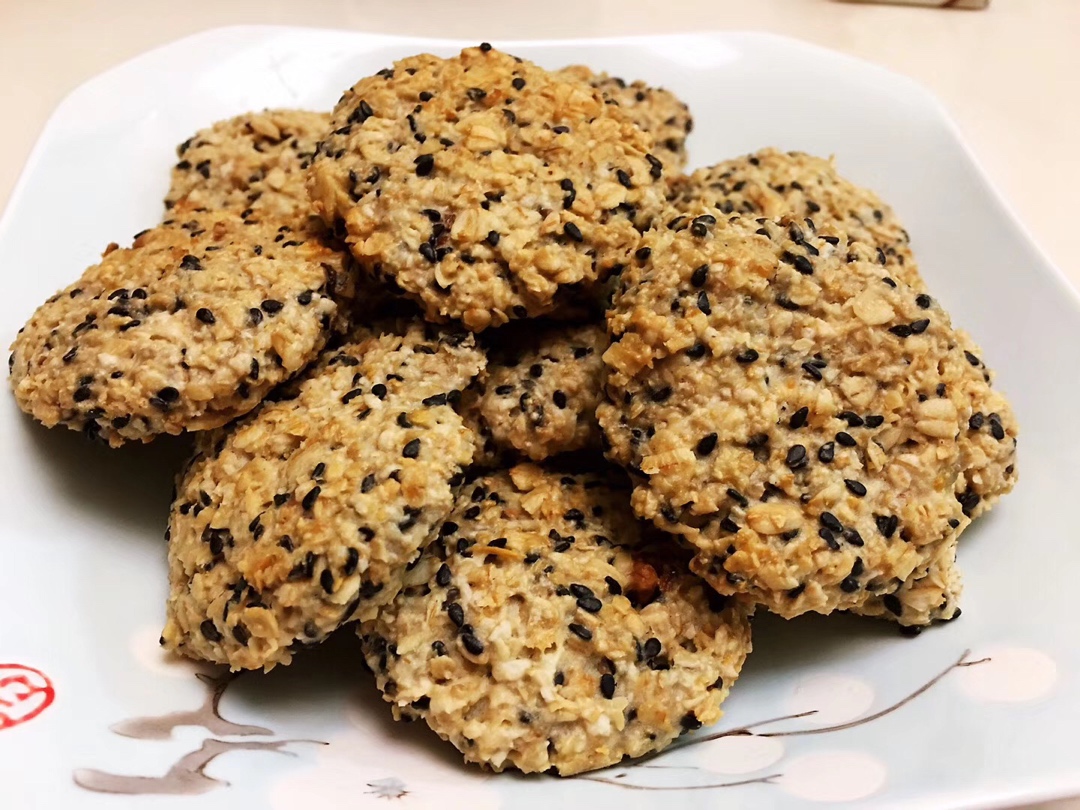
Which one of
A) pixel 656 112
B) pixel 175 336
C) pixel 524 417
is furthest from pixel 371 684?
pixel 656 112

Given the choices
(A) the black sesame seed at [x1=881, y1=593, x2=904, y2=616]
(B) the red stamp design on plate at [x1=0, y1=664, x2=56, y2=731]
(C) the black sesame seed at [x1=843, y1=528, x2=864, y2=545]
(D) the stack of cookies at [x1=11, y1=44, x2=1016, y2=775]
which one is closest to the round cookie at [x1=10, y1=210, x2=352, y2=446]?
(D) the stack of cookies at [x1=11, y1=44, x2=1016, y2=775]

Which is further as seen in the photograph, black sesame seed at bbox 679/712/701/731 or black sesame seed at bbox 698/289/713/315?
black sesame seed at bbox 698/289/713/315

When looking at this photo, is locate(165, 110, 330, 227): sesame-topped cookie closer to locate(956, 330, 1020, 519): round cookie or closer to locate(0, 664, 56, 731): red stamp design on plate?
locate(0, 664, 56, 731): red stamp design on plate

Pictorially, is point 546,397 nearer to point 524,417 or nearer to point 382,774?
point 524,417

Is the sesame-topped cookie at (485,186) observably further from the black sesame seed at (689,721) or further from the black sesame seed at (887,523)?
the black sesame seed at (689,721)

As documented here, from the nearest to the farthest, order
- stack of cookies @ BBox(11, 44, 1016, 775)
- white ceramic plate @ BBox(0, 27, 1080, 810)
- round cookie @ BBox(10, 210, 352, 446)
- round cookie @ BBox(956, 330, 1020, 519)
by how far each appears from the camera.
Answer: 1. white ceramic plate @ BBox(0, 27, 1080, 810)
2. stack of cookies @ BBox(11, 44, 1016, 775)
3. round cookie @ BBox(10, 210, 352, 446)
4. round cookie @ BBox(956, 330, 1020, 519)

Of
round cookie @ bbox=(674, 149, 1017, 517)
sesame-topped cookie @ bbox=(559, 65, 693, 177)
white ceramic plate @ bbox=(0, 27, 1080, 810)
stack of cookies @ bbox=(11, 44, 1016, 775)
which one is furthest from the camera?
sesame-topped cookie @ bbox=(559, 65, 693, 177)

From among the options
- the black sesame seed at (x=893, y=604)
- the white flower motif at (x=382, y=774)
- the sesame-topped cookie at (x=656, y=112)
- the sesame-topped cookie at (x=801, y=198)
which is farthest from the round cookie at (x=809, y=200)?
the white flower motif at (x=382, y=774)
